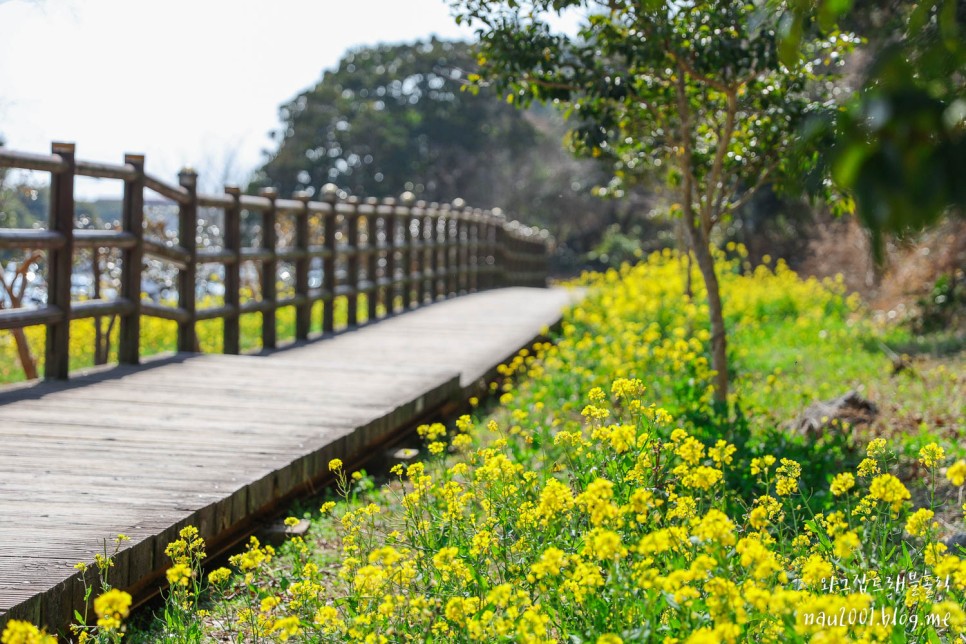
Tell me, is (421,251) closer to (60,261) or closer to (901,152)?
(60,261)

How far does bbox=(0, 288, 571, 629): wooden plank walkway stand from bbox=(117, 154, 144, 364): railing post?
7.6 inches

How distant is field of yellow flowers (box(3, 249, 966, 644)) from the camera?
91.6 inches

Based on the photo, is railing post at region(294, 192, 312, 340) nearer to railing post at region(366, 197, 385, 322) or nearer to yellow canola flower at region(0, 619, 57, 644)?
railing post at region(366, 197, 385, 322)

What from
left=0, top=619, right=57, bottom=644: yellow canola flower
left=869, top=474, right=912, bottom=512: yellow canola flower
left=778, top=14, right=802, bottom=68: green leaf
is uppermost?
left=778, top=14, right=802, bottom=68: green leaf

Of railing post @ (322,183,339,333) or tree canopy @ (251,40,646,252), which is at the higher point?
tree canopy @ (251,40,646,252)

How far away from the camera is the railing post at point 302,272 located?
955cm

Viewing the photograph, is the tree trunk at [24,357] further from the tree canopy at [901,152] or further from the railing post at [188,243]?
the tree canopy at [901,152]

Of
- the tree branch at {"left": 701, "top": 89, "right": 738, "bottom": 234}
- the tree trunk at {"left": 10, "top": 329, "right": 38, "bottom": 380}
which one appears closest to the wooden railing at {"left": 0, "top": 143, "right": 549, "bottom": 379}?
the tree trunk at {"left": 10, "top": 329, "right": 38, "bottom": 380}

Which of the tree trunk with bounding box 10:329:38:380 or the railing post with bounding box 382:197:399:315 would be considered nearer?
the tree trunk with bounding box 10:329:38:380

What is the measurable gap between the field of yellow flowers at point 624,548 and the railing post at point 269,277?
2568 millimetres

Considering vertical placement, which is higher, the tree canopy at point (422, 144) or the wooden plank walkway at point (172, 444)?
the tree canopy at point (422, 144)

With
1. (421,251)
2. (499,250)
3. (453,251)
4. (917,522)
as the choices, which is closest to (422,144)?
(499,250)

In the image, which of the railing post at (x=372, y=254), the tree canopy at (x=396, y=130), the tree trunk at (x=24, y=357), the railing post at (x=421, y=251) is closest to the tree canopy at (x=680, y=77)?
the railing post at (x=372, y=254)

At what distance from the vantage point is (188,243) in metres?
7.77
